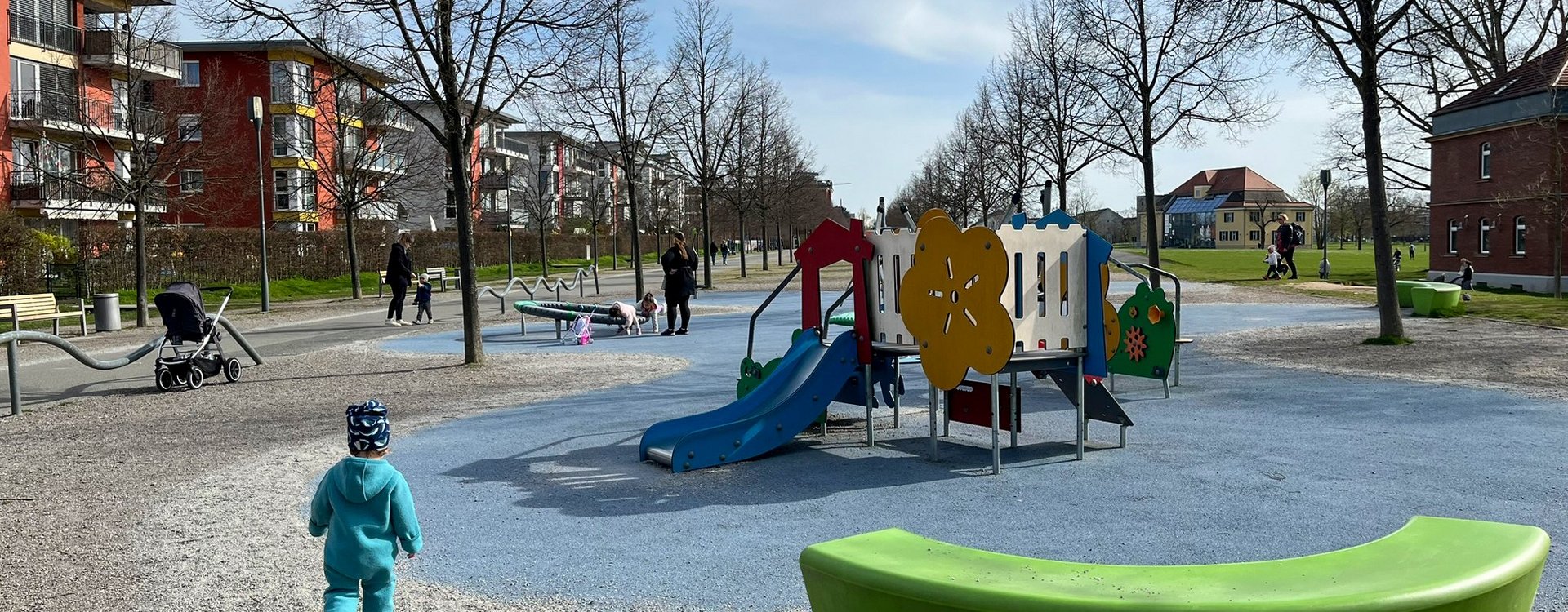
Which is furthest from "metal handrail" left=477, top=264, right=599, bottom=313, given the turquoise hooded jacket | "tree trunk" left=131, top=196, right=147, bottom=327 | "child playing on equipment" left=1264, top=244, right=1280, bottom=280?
"child playing on equipment" left=1264, top=244, right=1280, bottom=280

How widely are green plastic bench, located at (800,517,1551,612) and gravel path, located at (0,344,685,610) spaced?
8.07 ft

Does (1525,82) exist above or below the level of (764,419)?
above

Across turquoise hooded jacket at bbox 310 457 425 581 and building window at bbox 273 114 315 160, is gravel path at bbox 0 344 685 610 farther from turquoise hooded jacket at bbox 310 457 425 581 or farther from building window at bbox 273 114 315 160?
building window at bbox 273 114 315 160

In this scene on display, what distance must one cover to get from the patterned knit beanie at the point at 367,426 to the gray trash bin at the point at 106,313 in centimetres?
2211

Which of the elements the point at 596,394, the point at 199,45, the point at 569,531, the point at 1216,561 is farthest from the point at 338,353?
the point at 199,45

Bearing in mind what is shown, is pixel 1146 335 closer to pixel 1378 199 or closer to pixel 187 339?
pixel 1378 199

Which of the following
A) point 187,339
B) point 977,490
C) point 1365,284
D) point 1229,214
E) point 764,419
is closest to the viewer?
point 977,490

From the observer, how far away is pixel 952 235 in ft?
25.6

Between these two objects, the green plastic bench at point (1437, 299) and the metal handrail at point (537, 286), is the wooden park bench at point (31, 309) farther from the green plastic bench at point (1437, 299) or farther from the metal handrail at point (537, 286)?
the green plastic bench at point (1437, 299)

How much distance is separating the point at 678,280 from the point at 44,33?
29.5 m

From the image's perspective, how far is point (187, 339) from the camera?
13.7 meters

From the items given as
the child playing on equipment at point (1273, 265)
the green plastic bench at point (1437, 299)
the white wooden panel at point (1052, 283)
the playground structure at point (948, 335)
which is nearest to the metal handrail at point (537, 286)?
the playground structure at point (948, 335)

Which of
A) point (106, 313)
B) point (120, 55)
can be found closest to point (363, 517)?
point (106, 313)

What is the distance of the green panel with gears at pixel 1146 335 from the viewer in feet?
36.1
